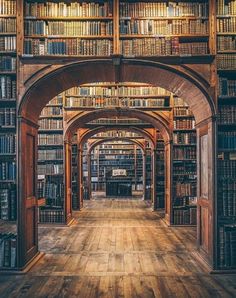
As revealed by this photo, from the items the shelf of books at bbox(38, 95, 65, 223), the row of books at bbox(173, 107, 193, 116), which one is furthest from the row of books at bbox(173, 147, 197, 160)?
the shelf of books at bbox(38, 95, 65, 223)

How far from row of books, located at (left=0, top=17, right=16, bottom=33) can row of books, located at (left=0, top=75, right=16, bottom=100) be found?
0.69 meters

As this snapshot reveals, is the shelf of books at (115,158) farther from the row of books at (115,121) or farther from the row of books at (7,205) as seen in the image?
the row of books at (7,205)

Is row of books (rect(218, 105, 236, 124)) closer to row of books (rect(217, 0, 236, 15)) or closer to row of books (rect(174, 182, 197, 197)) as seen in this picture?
row of books (rect(217, 0, 236, 15))

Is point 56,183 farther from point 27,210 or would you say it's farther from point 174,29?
point 174,29

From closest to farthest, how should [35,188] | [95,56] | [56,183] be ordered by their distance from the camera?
[95,56] → [35,188] → [56,183]

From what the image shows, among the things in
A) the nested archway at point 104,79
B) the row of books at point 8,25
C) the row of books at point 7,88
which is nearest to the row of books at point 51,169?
the nested archway at point 104,79

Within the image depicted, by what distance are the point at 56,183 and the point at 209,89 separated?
5436mm

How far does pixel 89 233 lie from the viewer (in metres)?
8.48

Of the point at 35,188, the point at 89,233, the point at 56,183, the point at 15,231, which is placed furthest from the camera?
the point at 56,183

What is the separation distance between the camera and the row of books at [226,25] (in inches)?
211

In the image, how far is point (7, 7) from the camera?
5.29 m

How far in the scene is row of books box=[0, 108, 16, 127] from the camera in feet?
17.7

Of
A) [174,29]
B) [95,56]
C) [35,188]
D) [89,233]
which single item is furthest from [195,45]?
[89,233]

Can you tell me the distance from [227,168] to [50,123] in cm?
557
